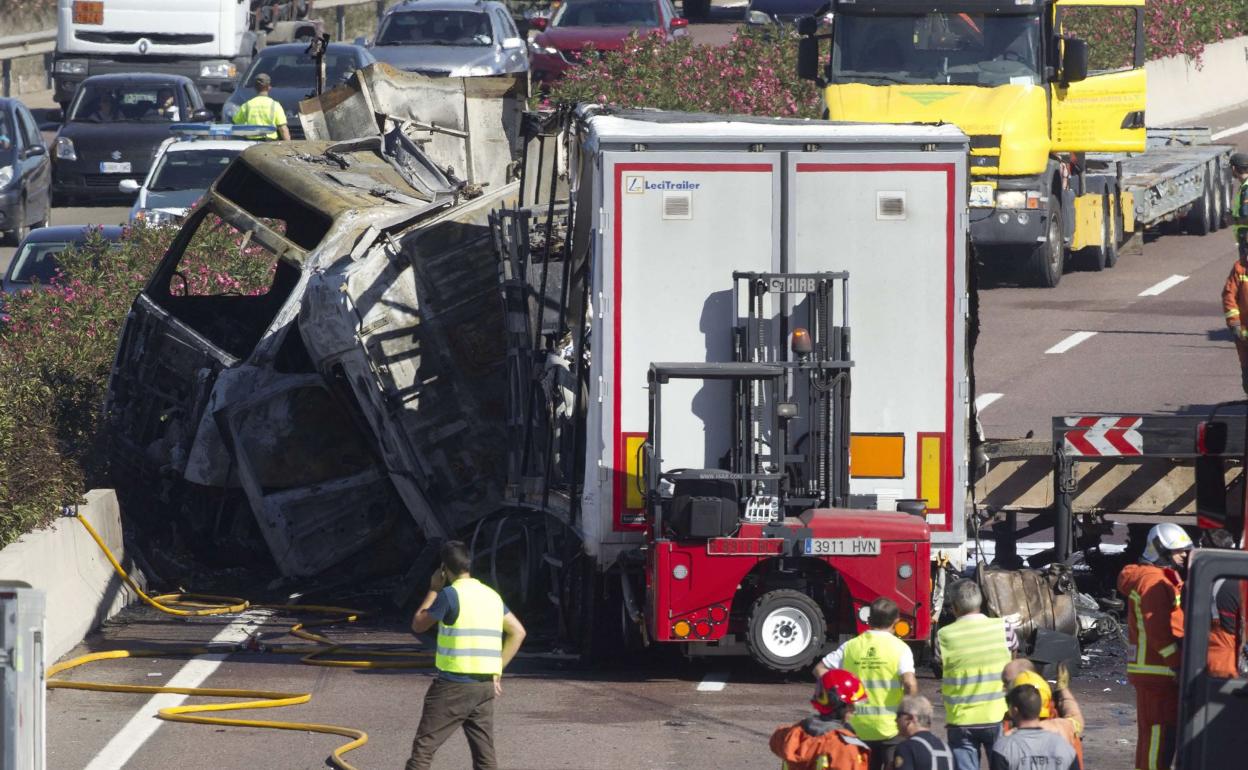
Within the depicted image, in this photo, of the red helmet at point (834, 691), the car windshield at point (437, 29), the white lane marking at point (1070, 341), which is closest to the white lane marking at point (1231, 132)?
the car windshield at point (437, 29)

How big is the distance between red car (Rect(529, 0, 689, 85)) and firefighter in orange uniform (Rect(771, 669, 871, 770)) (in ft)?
Answer: 90.9

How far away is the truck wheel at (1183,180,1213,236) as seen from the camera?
94.6 ft

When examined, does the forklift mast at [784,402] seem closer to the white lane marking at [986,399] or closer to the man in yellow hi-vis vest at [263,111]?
the white lane marking at [986,399]

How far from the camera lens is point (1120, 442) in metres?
12.8

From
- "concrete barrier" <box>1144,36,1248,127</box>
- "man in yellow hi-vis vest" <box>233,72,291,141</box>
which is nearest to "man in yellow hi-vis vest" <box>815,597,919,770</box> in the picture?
"man in yellow hi-vis vest" <box>233,72,291,141</box>

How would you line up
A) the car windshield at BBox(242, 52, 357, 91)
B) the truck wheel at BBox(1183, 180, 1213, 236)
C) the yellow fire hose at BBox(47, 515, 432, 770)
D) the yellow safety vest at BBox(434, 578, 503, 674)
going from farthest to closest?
the car windshield at BBox(242, 52, 357, 91)
the truck wheel at BBox(1183, 180, 1213, 236)
the yellow fire hose at BBox(47, 515, 432, 770)
the yellow safety vest at BBox(434, 578, 503, 674)

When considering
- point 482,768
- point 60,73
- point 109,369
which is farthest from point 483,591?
point 60,73

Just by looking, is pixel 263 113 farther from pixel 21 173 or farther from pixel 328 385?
pixel 328 385

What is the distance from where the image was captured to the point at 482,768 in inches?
355

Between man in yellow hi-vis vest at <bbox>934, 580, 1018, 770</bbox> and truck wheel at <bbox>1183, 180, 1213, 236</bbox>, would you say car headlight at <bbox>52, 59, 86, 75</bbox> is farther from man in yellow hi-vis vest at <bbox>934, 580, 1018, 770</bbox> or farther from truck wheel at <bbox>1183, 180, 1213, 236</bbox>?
man in yellow hi-vis vest at <bbox>934, 580, 1018, 770</bbox>

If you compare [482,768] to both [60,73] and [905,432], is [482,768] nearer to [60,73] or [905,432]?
[905,432]

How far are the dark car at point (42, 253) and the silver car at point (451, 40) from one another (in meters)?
10.5

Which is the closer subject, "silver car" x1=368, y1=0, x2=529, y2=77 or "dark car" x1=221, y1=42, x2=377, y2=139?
"dark car" x1=221, y1=42, x2=377, y2=139

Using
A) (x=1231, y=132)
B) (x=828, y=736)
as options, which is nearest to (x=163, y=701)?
(x=828, y=736)
